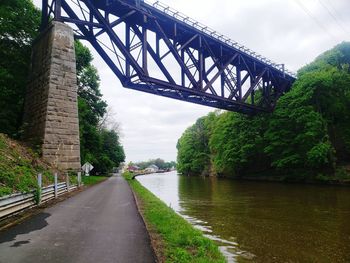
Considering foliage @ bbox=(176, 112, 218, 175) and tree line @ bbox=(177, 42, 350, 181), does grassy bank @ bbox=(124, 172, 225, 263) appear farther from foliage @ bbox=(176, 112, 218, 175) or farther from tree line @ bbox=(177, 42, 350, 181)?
foliage @ bbox=(176, 112, 218, 175)

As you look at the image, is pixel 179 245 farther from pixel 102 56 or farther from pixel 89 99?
pixel 89 99

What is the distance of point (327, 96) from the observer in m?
43.2

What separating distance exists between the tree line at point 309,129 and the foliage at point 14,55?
28.3m

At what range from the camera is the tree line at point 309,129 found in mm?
39594

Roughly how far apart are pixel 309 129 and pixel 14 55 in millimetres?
31690

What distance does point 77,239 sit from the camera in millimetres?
7777

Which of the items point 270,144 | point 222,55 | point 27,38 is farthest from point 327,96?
point 27,38

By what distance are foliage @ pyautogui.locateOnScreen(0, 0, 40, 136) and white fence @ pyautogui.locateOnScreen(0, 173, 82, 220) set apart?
1091 centimetres

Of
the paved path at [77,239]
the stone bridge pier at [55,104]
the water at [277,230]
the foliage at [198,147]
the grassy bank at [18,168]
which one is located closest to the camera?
the paved path at [77,239]

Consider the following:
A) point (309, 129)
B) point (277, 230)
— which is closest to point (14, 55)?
point (277, 230)

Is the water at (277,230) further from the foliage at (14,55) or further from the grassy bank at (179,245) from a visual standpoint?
the foliage at (14,55)

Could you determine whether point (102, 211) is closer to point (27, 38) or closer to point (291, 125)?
point (27, 38)

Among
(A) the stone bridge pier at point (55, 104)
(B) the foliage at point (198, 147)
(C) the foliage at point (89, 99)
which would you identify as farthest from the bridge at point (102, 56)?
(B) the foliage at point (198, 147)

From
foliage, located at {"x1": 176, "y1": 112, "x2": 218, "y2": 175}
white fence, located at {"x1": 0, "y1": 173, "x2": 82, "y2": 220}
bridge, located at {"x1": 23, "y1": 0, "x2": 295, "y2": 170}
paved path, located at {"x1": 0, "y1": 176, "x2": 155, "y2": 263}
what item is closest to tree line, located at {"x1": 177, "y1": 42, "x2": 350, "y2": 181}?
bridge, located at {"x1": 23, "y1": 0, "x2": 295, "y2": 170}
